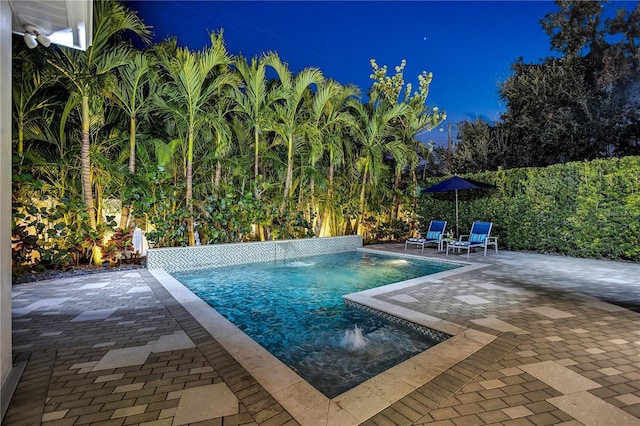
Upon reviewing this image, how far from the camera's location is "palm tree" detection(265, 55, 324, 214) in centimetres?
904

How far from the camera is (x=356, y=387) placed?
2.39m

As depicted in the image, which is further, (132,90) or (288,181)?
(288,181)

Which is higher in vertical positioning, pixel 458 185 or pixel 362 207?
pixel 458 185

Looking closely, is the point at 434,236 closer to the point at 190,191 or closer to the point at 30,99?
the point at 190,191

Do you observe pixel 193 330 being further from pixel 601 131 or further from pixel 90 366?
pixel 601 131

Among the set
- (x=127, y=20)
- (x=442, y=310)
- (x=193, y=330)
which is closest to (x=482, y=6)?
(x=127, y=20)

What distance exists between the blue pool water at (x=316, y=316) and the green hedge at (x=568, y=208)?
11.1 feet

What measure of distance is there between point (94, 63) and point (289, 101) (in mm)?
4500

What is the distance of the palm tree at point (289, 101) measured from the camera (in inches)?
356

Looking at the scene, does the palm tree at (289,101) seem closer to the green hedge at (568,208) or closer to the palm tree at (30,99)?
the palm tree at (30,99)

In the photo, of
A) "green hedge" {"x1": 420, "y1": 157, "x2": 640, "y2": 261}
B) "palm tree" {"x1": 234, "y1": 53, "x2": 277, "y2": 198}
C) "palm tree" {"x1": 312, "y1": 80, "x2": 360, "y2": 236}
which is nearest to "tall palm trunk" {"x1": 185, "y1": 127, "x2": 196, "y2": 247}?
"palm tree" {"x1": 234, "y1": 53, "x2": 277, "y2": 198}

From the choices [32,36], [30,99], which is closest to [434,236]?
[32,36]

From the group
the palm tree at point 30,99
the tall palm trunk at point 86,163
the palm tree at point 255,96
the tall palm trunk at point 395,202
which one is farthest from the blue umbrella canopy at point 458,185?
the palm tree at point 30,99

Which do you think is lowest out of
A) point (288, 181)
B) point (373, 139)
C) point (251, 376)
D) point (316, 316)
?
point (316, 316)
